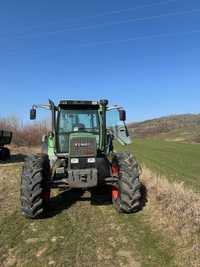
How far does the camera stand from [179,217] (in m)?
5.33

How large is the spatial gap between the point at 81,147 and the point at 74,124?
3.70ft

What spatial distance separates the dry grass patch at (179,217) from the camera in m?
4.26

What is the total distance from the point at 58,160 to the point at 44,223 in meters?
2.03

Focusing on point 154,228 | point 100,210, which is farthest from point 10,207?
point 154,228

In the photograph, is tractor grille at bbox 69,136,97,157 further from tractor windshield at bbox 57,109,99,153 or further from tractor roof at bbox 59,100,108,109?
tractor roof at bbox 59,100,108,109

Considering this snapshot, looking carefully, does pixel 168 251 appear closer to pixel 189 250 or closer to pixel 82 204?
pixel 189 250

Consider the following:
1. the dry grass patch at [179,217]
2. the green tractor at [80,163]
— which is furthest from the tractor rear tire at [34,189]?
the dry grass patch at [179,217]

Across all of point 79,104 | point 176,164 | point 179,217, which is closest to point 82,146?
point 79,104

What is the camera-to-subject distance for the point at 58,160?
24.9ft

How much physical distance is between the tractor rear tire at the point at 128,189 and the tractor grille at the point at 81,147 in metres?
0.77

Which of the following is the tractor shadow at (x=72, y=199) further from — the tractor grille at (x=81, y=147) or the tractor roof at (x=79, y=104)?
the tractor roof at (x=79, y=104)

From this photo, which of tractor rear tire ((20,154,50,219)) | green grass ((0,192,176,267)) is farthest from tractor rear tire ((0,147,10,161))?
tractor rear tire ((20,154,50,219))

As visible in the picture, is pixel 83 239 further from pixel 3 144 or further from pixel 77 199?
pixel 3 144

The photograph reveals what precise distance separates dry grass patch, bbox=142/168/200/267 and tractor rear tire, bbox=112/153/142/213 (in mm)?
434
